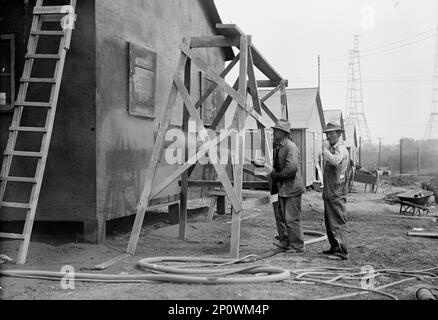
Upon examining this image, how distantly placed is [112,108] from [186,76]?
1444 mm

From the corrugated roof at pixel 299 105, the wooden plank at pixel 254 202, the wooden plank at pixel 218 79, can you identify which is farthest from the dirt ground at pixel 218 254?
the corrugated roof at pixel 299 105

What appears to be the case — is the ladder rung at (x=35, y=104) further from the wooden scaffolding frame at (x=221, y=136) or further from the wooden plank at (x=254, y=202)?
the wooden plank at (x=254, y=202)

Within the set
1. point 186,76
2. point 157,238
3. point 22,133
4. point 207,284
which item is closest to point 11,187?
point 22,133

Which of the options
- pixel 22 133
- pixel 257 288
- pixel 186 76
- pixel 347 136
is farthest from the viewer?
pixel 347 136

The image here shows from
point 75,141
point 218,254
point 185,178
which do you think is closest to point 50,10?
point 75,141

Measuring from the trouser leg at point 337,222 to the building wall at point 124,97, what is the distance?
3538 millimetres

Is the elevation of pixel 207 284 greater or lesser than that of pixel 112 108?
lesser

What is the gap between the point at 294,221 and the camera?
7562 millimetres

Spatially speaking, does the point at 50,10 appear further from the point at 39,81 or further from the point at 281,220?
the point at 281,220

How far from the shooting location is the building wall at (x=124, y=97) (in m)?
7.39

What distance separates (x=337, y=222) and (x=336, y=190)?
52 cm

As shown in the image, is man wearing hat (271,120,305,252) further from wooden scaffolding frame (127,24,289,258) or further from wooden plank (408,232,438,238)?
wooden plank (408,232,438,238)

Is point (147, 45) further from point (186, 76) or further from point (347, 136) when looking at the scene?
point (347, 136)

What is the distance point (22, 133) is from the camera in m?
7.49
